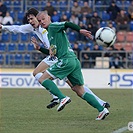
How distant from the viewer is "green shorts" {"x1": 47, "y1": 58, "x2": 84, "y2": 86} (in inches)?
423

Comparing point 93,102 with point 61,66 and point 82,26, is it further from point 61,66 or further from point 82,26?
point 82,26

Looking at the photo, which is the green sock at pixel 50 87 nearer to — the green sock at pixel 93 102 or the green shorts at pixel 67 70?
the green shorts at pixel 67 70

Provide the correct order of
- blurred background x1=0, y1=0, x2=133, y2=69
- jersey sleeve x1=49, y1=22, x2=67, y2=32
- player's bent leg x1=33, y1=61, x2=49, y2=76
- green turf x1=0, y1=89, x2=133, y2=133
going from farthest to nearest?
1. blurred background x1=0, y1=0, x2=133, y2=69
2. player's bent leg x1=33, y1=61, x2=49, y2=76
3. jersey sleeve x1=49, y1=22, x2=67, y2=32
4. green turf x1=0, y1=89, x2=133, y2=133

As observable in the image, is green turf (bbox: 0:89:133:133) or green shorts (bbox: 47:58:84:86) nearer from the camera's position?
green turf (bbox: 0:89:133:133)

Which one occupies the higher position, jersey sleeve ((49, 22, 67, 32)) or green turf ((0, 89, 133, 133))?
jersey sleeve ((49, 22, 67, 32))

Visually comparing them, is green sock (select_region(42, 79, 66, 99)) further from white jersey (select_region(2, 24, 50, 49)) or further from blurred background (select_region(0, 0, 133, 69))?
blurred background (select_region(0, 0, 133, 69))

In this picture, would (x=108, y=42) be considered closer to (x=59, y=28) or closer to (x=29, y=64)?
(x=59, y=28)

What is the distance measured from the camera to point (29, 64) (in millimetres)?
24766

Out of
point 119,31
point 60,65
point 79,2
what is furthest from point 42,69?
point 79,2

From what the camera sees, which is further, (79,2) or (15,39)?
(79,2)

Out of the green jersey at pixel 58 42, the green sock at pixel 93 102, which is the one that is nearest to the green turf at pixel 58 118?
the green sock at pixel 93 102

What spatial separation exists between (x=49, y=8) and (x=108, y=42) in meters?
16.4

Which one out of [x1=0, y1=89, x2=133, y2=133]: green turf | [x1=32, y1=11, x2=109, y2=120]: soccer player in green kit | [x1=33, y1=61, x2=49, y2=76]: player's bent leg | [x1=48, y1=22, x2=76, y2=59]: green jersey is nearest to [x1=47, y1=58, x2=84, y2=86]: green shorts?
[x1=32, y1=11, x2=109, y2=120]: soccer player in green kit

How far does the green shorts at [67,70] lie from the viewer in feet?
35.2
